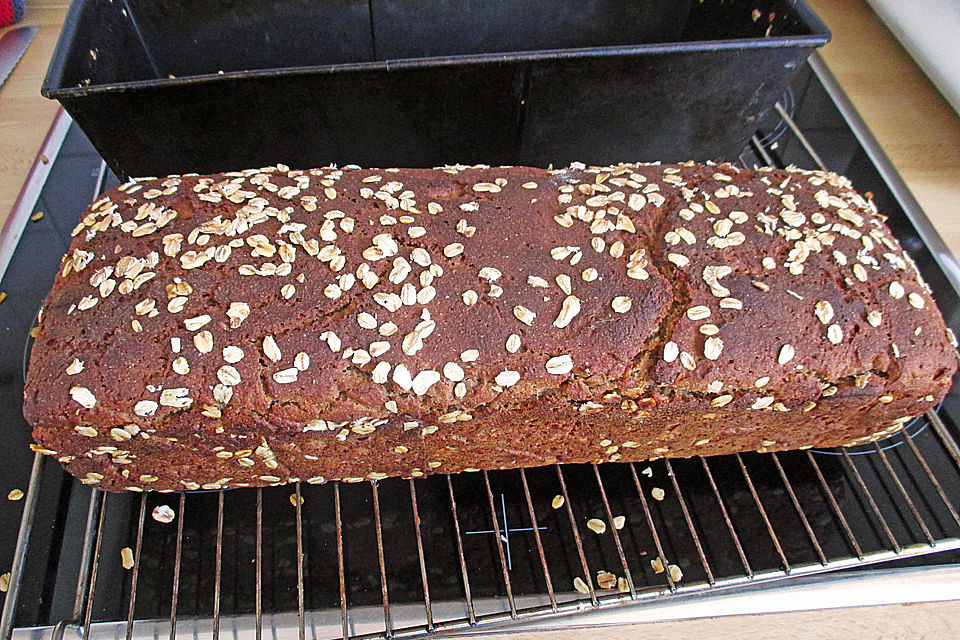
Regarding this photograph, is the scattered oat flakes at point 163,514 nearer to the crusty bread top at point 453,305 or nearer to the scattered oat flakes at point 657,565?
the crusty bread top at point 453,305

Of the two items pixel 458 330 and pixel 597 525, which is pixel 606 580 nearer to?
pixel 597 525

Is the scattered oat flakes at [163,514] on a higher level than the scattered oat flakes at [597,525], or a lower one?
higher

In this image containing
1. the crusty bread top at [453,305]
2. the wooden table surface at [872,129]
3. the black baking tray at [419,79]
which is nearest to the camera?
the crusty bread top at [453,305]

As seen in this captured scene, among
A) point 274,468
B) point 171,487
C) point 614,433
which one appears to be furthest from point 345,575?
point 614,433

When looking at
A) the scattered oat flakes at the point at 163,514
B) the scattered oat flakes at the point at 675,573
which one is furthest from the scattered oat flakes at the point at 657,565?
the scattered oat flakes at the point at 163,514

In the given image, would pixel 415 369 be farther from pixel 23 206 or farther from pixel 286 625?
pixel 23 206

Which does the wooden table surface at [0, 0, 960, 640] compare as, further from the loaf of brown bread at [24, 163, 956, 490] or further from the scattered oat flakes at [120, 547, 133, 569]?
the loaf of brown bread at [24, 163, 956, 490]

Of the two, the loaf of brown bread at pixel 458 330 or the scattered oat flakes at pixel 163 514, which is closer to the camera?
the loaf of brown bread at pixel 458 330
